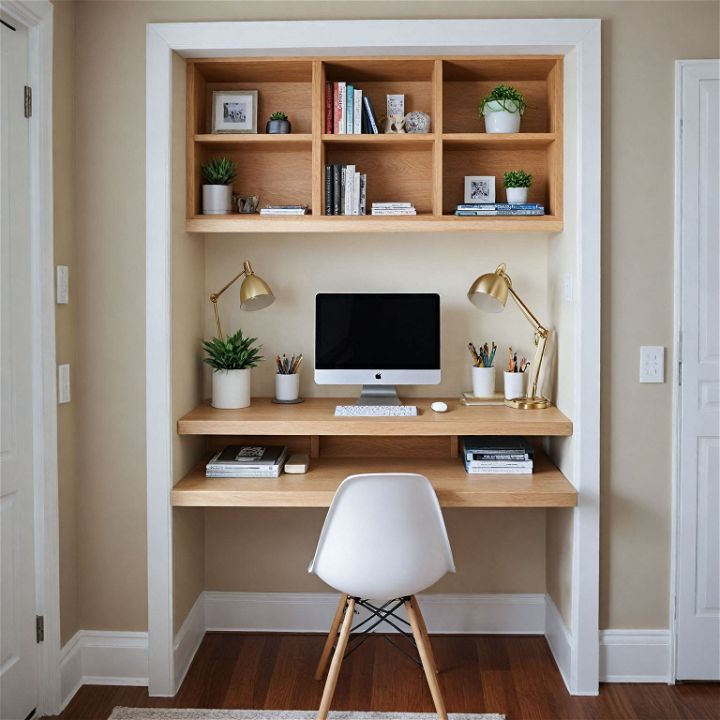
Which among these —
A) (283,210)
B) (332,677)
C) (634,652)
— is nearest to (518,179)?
(283,210)

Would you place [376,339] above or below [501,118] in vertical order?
below

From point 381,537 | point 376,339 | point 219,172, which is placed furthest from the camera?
point 376,339

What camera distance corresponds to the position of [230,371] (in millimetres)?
2939

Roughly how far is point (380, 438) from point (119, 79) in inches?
67.2

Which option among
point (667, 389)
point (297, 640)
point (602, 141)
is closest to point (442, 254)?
point (602, 141)

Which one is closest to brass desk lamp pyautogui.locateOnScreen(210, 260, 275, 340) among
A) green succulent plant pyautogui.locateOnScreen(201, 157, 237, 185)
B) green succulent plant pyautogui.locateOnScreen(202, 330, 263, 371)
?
green succulent plant pyautogui.locateOnScreen(202, 330, 263, 371)

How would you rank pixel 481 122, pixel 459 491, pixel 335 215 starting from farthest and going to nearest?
pixel 481 122, pixel 335 215, pixel 459 491

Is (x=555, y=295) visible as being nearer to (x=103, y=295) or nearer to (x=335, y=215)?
(x=335, y=215)

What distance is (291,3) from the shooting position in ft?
8.88

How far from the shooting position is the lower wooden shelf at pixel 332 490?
Answer: 2.64 metres

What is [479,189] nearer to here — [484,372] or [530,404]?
[484,372]

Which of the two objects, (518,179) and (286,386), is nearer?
(518,179)

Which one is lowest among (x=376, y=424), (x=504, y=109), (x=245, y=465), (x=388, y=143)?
(x=245, y=465)

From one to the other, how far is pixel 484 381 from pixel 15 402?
1.74 metres
